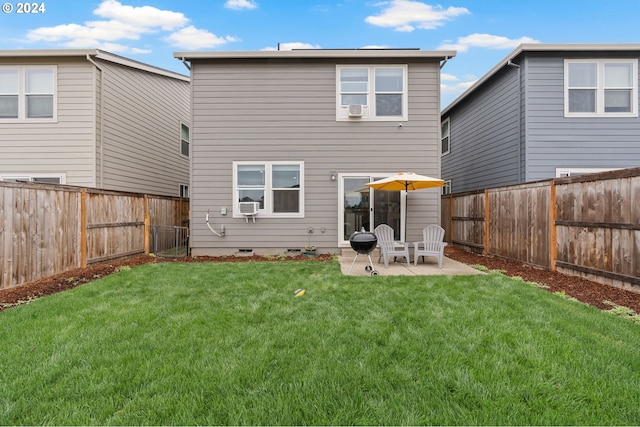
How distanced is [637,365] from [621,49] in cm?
1019

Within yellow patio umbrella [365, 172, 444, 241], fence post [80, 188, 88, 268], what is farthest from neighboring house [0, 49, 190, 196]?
yellow patio umbrella [365, 172, 444, 241]

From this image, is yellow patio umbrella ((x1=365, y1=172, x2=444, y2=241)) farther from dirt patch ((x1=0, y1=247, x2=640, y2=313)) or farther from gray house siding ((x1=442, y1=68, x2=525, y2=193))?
gray house siding ((x1=442, y1=68, x2=525, y2=193))

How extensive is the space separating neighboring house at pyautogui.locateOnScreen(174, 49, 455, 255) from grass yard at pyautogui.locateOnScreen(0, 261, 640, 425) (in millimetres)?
4261

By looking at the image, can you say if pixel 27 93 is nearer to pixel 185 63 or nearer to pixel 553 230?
pixel 185 63

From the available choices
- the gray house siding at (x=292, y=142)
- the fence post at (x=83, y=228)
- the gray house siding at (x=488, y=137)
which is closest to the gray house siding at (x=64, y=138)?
the fence post at (x=83, y=228)

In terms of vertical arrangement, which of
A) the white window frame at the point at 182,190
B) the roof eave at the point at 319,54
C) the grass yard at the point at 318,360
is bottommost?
the grass yard at the point at 318,360

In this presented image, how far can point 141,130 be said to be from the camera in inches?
432

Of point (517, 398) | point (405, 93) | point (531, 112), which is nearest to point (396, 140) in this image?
point (405, 93)

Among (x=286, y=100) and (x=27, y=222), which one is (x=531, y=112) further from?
(x=27, y=222)

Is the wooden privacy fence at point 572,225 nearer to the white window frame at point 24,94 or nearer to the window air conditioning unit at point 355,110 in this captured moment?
the window air conditioning unit at point 355,110

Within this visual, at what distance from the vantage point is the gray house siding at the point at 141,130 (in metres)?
9.58

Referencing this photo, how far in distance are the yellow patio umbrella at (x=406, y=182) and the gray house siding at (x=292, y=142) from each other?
1.04 metres

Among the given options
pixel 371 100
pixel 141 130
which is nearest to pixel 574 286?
pixel 371 100

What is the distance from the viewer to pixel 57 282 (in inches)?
A: 215
